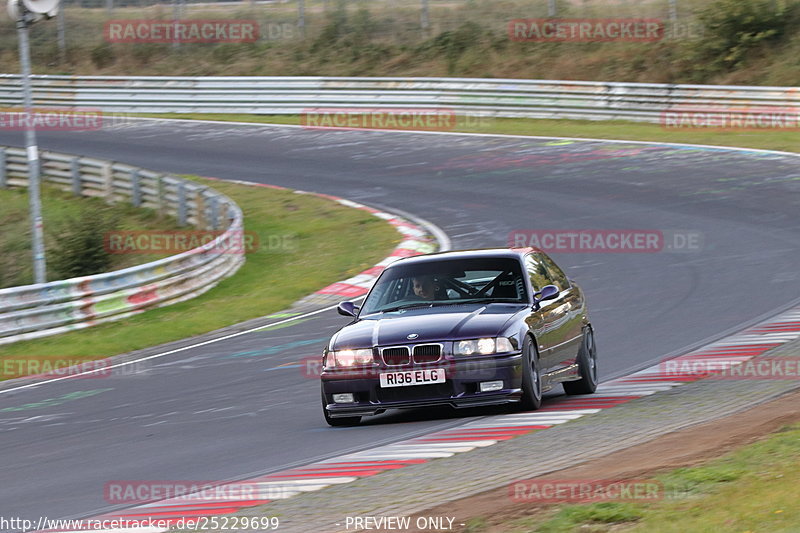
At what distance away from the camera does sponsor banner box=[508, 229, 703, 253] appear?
19938mm

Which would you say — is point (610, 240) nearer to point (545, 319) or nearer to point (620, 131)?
point (545, 319)

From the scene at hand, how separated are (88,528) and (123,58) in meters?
43.3

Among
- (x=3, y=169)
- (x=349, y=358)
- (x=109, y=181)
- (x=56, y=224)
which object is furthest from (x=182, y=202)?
(x=349, y=358)

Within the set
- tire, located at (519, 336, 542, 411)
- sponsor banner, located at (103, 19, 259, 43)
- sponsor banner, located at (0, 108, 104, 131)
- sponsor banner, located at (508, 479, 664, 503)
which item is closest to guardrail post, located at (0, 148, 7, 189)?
sponsor banner, located at (0, 108, 104, 131)

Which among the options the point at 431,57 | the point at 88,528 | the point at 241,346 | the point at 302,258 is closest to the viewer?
the point at 88,528

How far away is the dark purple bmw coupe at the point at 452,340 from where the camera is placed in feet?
31.0

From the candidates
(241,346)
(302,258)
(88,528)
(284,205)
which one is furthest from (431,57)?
(88,528)

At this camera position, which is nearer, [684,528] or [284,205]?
[684,528]

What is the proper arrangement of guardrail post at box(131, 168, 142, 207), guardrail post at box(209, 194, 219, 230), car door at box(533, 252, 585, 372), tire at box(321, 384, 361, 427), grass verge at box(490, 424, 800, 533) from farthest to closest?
guardrail post at box(131, 168, 142, 207) < guardrail post at box(209, 194, 219, 230) < car door at box(533, 252, 585, 372) < tire at box(321, 384, 361, 427) < grass verge at box(490, 424, 800, 533)

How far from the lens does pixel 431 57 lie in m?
42.8

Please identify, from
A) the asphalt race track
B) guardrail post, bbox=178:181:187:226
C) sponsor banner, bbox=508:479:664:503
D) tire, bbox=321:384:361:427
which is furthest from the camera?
guardrail post, bbox=178:181:187:226

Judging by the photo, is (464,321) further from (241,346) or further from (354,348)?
(241,346)

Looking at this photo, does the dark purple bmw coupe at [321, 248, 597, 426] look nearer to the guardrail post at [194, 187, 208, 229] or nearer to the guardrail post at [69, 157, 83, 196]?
the guardrail post at [194, 187, 208, 229]

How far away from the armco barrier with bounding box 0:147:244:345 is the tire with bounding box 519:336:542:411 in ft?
29.5
